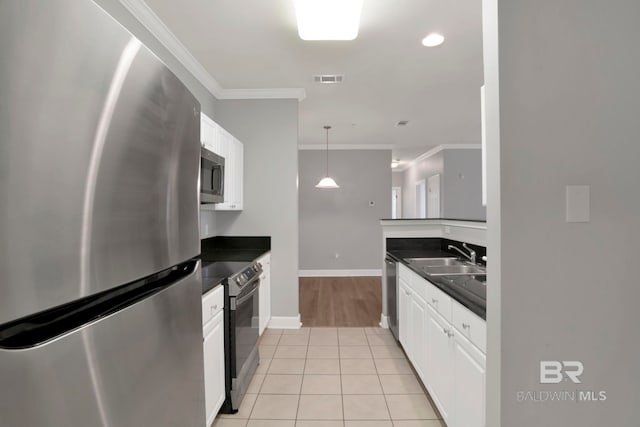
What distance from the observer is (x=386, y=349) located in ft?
9.91

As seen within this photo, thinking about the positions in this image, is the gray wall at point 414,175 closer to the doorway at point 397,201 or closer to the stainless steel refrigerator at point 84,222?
the doorway at point 397,201

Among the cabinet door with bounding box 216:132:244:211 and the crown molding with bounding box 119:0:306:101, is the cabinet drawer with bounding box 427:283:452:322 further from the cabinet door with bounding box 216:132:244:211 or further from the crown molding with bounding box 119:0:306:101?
the crown molding with bounding box 119:0:306:101

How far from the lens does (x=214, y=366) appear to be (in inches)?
71.6

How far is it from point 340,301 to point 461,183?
13.1ft

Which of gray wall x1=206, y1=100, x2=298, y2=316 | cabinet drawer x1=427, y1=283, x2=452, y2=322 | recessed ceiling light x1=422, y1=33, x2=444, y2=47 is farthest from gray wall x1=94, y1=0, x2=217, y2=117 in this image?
cabinet drawer x1=427, y1=283, x2=452, y2=322

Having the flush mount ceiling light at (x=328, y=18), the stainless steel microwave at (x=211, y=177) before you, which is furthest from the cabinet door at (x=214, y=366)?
the flush mount ceiling light at (x=328, y=18)

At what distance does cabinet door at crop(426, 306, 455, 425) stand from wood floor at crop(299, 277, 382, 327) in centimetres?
174

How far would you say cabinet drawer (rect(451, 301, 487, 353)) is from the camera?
132 cm

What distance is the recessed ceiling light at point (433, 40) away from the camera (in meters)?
2.43

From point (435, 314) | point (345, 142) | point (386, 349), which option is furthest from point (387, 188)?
point (435, 314)

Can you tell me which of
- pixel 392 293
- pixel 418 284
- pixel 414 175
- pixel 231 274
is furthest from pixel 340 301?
pixel 414 175

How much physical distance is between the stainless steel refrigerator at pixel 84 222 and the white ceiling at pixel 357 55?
1.77 meters
